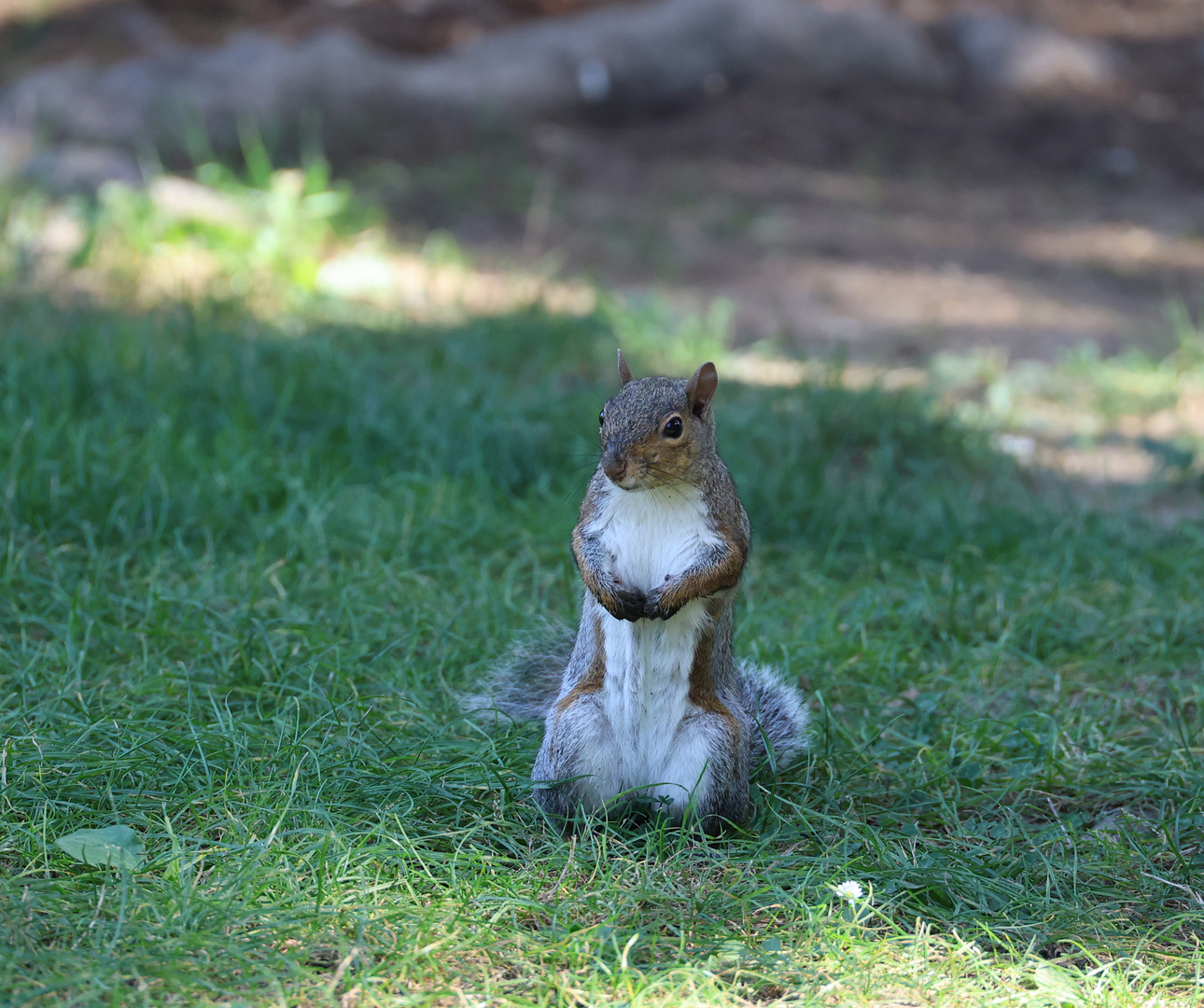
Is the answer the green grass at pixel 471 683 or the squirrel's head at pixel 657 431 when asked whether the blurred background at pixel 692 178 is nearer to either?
the green grass at pixel 471 683

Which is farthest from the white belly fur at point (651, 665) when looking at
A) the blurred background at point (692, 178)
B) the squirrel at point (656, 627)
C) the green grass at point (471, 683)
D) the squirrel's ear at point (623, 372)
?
the blurred background at point (692, 178)

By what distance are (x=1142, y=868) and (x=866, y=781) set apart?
0.50 metres

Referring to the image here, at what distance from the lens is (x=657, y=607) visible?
78.5 inches

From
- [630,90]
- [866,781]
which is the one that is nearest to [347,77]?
[630,90]

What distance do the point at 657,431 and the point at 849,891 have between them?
78 centimetres

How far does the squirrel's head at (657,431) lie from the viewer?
6.49ft

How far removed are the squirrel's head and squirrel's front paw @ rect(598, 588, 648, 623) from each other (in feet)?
0.56

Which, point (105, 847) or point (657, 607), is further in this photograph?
point (657, 607)

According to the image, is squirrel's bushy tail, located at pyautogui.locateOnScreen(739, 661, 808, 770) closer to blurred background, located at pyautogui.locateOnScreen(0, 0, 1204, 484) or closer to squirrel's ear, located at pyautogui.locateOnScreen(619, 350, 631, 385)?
squirrel's ear, located at pyautogui.locateOnScreen(619, 350, 631, 385)

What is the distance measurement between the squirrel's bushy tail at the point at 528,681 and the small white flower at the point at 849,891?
718mm

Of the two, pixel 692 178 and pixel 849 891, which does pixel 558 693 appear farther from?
pixel 692 178

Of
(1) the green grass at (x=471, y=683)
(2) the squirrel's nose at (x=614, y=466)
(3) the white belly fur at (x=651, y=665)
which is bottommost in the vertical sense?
(1) the green grass at (x=471, y=683)

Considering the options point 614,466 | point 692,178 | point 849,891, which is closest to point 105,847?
point 614,466

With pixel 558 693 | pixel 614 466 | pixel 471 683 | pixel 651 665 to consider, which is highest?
pixel 614 466
